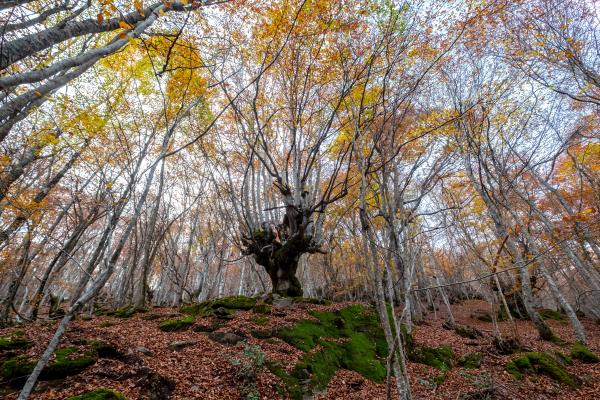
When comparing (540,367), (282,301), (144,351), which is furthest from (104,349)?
(540,367)

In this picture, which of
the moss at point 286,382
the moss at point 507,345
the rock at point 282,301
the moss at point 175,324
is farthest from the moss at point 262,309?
the moss at point 507,345

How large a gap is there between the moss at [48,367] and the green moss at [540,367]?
811 centimetres

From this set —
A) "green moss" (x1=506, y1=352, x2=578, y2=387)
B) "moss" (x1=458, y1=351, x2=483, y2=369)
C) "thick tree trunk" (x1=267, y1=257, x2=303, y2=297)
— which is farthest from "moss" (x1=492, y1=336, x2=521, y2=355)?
"thick tree trunk" (x1=267, y1=257, x2=303, y2=297)

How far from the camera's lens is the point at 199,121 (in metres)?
8.59

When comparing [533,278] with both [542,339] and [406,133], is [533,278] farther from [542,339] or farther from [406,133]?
[406,133]

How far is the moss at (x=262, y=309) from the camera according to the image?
766 centimetres

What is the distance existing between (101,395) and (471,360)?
7.76m

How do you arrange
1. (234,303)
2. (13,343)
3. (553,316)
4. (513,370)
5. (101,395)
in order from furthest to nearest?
1. (553,316)
2. (234,303)
3. (513,370)
4. (13,343)
5. (101,395)

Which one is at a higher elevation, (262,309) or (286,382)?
(262,309)

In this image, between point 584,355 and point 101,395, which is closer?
point 101,395

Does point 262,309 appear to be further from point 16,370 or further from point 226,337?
point 16,370

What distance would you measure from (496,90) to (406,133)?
9.04 feet

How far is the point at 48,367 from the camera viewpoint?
364 cm

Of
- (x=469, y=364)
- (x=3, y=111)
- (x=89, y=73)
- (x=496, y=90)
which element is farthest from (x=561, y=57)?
(x=89, y=73)
